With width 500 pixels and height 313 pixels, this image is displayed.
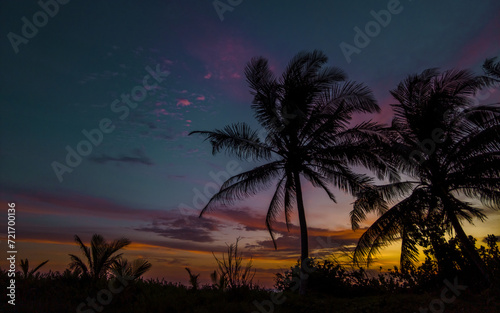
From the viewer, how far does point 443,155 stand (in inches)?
581

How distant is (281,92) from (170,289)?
10243mm

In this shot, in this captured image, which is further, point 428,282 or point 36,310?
point 428,282

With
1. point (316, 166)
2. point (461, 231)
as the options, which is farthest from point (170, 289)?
point (461, 231)

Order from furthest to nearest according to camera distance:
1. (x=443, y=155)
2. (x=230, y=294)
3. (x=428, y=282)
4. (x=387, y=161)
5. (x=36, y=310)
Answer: (x=428, y=282), (x=443, y=155), (x=387, y=161), (x=230, y=294), (x=36, y=310)

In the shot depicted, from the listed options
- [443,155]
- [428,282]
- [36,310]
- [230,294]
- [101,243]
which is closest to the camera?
[36,310]

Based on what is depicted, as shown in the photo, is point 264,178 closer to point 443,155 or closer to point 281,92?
point 281,92
